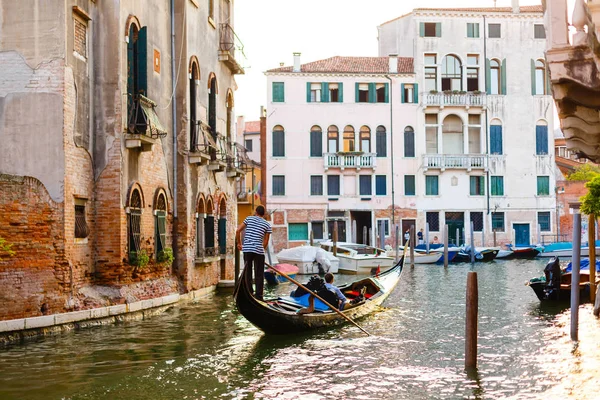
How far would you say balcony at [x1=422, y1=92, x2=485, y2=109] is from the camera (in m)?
33.6

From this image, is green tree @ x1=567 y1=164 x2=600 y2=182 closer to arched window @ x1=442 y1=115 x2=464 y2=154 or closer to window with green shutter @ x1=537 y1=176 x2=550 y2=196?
window with green shutter @ x1=537 y1=176 x2=550 y2=196

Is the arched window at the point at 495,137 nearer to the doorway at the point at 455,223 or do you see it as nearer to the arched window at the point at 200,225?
the doorway at the point at 455,223

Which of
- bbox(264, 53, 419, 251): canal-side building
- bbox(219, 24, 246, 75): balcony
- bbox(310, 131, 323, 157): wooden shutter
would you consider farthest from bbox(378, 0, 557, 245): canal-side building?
bbox(219, 24, 246, 75): balcony

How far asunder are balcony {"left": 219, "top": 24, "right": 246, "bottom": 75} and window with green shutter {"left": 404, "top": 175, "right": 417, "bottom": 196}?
16.8m

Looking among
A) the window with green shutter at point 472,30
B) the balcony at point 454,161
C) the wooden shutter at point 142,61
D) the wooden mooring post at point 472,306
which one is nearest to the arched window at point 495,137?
the balcony at point 454,161

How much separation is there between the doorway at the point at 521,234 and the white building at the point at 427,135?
5cm

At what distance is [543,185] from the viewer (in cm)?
3447

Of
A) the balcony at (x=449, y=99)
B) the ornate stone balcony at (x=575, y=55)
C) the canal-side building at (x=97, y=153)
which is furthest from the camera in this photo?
the balcony at (x=449, y=99)

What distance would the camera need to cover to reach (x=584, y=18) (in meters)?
5.98

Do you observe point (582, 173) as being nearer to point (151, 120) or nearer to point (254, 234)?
point (151, 120)

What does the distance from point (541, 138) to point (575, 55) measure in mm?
29691

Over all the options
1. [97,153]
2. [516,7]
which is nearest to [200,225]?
[97,153]

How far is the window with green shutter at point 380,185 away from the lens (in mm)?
33625

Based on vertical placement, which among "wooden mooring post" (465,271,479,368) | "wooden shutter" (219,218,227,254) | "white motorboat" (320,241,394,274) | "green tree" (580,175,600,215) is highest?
"green tree" (580,175,600,215)
